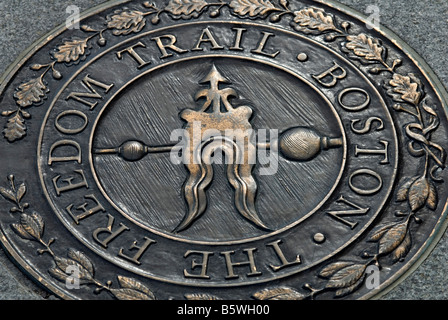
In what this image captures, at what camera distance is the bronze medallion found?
3752mm

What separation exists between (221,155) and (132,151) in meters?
0.45

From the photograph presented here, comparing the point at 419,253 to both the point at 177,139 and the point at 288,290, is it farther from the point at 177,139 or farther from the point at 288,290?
the point at 177,139

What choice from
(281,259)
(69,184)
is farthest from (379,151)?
(69,184)

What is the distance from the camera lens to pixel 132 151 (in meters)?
3.99

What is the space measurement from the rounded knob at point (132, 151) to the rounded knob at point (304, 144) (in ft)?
2.30

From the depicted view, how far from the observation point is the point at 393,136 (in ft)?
13.0

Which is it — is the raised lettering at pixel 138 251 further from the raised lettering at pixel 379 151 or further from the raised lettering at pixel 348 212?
the raised lettering at pixel 379 151

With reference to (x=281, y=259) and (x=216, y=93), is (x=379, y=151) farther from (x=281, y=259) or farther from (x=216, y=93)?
(x=216, y=93)

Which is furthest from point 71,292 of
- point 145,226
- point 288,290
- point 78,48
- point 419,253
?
point 419,253

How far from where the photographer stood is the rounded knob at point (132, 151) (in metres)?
3.99
